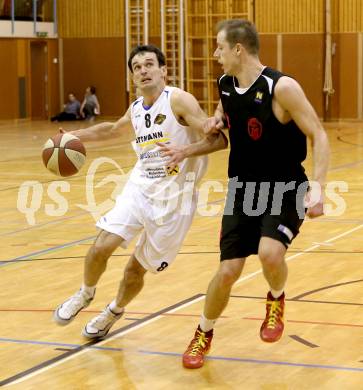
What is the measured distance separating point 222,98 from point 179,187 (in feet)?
2.61

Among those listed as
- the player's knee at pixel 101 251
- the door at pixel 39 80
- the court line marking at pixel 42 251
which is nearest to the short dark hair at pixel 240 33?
the player's knee at pixel 101 251

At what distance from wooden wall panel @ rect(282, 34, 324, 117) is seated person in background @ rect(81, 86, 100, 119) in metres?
5.99

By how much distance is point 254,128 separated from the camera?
17.6 feet

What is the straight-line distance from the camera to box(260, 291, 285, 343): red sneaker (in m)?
5.49

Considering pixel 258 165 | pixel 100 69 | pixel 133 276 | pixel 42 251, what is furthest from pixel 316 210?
pixel 100 69

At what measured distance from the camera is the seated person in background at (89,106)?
2944 cm

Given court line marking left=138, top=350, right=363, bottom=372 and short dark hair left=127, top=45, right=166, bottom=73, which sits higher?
short dark hair left=127, top=45, right=166, bottom=73

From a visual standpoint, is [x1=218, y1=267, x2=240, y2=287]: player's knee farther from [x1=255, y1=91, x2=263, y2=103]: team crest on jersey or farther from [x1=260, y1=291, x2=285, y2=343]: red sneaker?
[x1=255, y1=91, x2=263, y2=103]: team crest on jersey

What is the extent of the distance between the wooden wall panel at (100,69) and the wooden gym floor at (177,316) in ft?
59.8

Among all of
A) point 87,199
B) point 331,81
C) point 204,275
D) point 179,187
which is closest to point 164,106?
point 179,187

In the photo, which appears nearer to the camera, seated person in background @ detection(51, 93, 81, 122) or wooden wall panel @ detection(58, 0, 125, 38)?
seated person in background @ detection(51, 93, 81, 122)

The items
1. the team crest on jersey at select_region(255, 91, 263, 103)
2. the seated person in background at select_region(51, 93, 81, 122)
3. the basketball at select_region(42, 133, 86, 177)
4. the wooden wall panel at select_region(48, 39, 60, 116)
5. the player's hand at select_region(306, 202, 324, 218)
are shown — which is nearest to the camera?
the player's hand at select_region(306, 202, 324, 218)

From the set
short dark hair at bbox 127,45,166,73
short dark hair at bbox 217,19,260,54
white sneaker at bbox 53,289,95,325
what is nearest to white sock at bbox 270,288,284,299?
white sneaker at bbox 53,289,95,325

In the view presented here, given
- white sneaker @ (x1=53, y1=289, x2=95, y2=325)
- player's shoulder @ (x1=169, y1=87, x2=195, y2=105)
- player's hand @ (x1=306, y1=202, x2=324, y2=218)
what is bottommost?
white sneaker @ (x1=53, y1=289, x2=95, y2=325)
